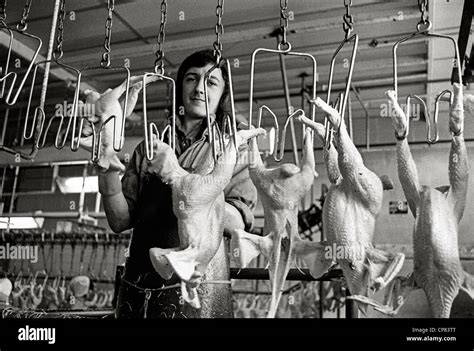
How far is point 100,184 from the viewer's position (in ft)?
3.79

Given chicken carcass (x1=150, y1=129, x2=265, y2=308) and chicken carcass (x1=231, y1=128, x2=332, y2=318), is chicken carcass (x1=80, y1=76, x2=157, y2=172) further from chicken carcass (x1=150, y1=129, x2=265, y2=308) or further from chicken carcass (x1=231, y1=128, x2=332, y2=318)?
chicken carcass (x1=231, y1=128, x2=332, y2=318)

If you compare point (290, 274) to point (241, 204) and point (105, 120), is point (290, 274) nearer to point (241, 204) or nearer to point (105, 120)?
point (241, 204)

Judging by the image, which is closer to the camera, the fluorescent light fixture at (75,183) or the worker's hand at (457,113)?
the worker's hand at (457,113)

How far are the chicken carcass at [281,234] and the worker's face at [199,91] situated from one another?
1.26 ft

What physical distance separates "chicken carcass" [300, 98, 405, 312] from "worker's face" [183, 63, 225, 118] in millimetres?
459

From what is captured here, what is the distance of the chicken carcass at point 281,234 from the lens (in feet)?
3.24

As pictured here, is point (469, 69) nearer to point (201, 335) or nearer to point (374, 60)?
point (201, 335)

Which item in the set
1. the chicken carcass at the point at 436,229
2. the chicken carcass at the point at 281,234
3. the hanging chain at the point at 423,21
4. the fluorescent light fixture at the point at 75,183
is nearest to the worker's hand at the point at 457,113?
the chicken carcass at the point at 436,229

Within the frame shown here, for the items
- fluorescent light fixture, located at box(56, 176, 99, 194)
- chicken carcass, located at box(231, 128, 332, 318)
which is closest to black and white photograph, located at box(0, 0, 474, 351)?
chicken carcass, located at box(231, 128, 332, 318)

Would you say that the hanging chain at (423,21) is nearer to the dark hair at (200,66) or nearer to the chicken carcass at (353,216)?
the chicken carcass at (353,216)

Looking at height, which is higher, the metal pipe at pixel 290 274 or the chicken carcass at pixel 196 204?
the chicken carcass at pixel 196 204

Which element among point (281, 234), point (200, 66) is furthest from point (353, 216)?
point (200, 66)

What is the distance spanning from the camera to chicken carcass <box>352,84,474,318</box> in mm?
894

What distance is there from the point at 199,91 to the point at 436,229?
2.38 ft
